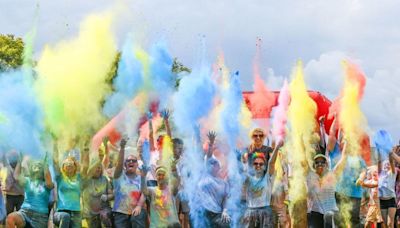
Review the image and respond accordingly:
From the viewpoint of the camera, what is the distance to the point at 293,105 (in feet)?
38.6

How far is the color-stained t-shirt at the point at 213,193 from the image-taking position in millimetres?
10461

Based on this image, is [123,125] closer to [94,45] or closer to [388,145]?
[94,45]

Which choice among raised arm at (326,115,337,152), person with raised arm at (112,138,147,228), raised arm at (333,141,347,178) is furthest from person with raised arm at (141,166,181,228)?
raised arm at (326,115,337,152)

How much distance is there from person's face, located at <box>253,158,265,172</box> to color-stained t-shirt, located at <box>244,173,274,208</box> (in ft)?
0.35

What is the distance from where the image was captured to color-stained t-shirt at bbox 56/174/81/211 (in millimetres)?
10156

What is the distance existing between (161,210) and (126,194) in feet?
1.85

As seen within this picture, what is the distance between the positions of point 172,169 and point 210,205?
2.81 feet

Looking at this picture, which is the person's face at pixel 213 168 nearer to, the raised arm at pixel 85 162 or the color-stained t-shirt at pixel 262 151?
the color-stained t-shirt at pixel 262 151

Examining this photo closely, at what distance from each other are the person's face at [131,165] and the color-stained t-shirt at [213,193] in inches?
36.4

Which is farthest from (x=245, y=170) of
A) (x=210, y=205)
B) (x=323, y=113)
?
(x=323, y=113)

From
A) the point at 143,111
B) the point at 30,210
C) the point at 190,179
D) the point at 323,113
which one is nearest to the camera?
the point at 30,210

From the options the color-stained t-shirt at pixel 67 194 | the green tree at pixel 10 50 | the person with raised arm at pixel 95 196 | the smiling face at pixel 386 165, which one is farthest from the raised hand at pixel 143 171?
the green tree at pixel 10 50

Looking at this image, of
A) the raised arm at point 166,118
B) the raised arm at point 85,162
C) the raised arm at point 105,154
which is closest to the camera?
the raised arm at point 85,162

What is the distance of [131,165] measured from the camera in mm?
10555
